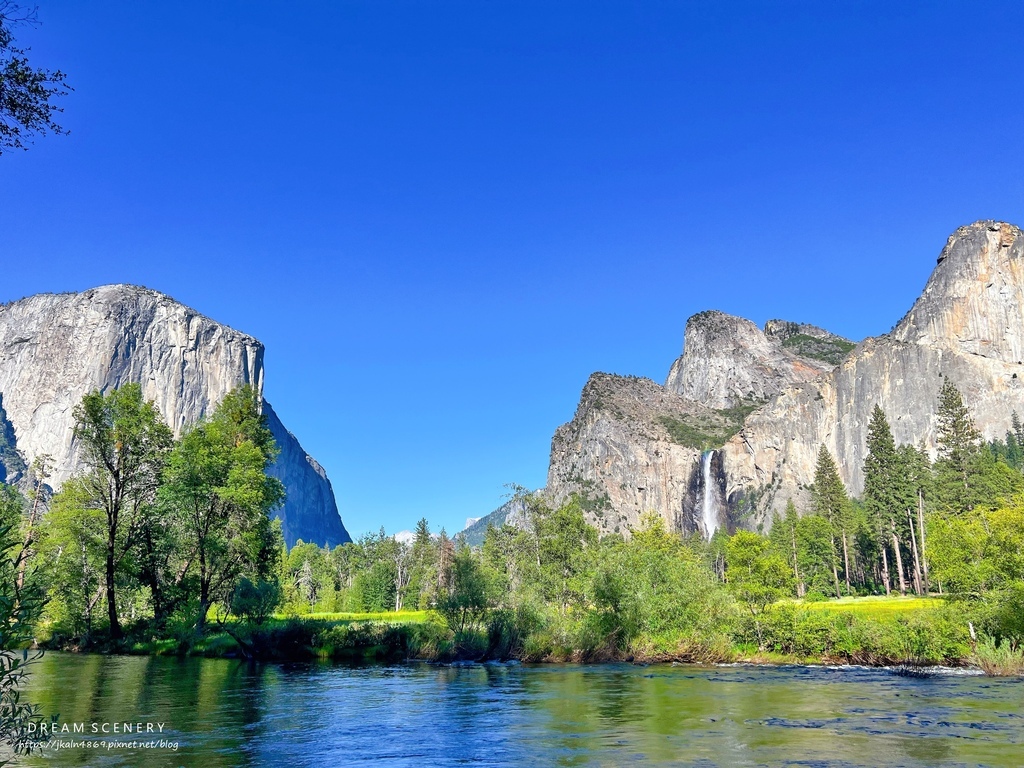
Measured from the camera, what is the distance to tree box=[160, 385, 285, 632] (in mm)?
44938

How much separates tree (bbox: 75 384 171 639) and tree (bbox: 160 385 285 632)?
209 centimetres

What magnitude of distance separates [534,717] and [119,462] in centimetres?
3641

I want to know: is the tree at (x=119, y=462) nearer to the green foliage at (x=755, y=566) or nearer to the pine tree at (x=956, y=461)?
the green foliage at (x=755, y=566)

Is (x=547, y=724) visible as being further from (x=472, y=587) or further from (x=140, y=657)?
(x=140, y=657)

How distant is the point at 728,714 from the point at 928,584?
73.5m

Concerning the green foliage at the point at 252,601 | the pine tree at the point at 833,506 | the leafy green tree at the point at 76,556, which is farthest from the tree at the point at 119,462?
the pine tree at the point at 833,506

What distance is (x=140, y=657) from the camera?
132 feet

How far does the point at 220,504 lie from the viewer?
156 feet

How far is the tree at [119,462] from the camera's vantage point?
4431 cm

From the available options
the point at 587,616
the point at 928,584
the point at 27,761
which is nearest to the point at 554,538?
the point at 587,616

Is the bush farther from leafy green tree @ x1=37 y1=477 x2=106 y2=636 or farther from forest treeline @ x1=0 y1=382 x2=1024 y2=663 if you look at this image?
leafy green tree @ x1=37 y1=477 x2=106 y2=636

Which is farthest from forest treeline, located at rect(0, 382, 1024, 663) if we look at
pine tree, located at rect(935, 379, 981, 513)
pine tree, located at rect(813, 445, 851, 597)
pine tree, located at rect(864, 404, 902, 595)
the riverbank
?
pine tree, located at rect(813, 445, 851, 597)

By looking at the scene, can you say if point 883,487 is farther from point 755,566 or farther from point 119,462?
point 119,462

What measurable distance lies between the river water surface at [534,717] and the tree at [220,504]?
41.5 feet
